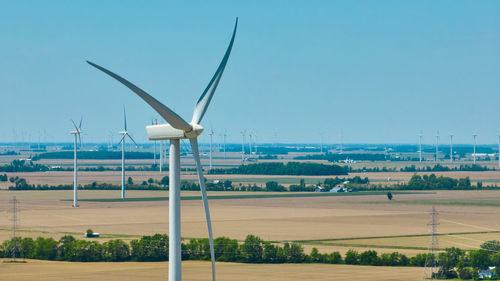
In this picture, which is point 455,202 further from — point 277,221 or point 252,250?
point 252,250

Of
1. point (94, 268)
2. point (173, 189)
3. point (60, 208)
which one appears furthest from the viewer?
point (60, 208)

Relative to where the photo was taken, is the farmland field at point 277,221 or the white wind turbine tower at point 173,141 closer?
the white wind turbine tower at point 173,141

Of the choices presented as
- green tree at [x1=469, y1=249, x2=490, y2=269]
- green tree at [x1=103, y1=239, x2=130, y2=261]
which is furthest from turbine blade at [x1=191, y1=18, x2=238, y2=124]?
green tree at [x1=103, y1=239, x2=130, y2=261]

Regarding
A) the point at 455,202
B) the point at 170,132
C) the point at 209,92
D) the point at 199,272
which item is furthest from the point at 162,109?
the point at 455,202

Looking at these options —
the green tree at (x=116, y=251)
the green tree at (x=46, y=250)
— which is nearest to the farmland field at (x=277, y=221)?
the green tree at (x=46, y=250)

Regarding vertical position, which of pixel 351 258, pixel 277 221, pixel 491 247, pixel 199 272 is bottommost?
pixel 199 272

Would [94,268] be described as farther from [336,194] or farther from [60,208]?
[336,194]

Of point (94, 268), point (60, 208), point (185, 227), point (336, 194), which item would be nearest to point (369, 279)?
point (94, 268)

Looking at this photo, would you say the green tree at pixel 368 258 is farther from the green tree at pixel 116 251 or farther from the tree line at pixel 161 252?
the green tree at pixel 116 251
